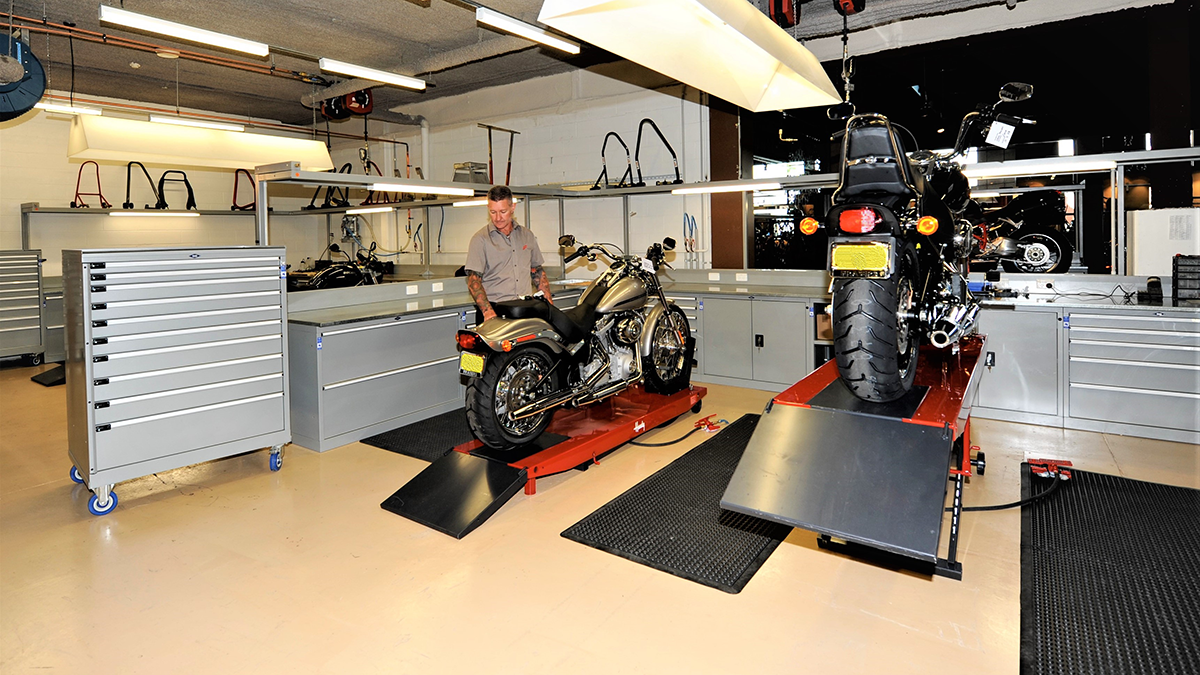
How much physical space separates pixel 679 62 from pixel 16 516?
4019 millimetres

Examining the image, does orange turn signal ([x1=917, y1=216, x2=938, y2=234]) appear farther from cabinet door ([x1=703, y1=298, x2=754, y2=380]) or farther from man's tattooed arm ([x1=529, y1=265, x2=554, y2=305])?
cabinet door ([x1=703, y1=298, x2=754, y2=380])

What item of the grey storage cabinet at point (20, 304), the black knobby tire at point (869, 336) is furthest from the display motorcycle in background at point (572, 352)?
the grey storage cabinet at point (20, 304)

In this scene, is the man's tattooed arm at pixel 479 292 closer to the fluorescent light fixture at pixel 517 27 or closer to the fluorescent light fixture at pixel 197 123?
the fluorescent light fixture at pixel 517 27

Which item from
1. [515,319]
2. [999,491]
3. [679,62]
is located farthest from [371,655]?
[999,491]

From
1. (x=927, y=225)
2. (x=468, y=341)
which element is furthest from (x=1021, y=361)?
(x=468, y=341)

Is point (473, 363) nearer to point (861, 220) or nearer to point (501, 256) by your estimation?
point (501, 256)

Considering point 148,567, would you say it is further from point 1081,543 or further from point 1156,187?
point 1156,187

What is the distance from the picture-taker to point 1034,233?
533 centimetres

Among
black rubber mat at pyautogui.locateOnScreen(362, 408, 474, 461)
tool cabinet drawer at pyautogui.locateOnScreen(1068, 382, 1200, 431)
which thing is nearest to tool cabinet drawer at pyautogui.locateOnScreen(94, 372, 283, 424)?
black rubber mat at pyautogui.locateOnScreen(362, 408, 474, 461)

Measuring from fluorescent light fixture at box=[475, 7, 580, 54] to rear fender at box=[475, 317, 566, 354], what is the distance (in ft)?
7.16

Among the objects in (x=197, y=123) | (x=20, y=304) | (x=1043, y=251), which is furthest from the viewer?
(x=20, y=304)

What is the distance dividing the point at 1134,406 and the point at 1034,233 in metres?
1.72

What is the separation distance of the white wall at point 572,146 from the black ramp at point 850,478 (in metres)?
4.43

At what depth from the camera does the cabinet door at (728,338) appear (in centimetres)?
579
